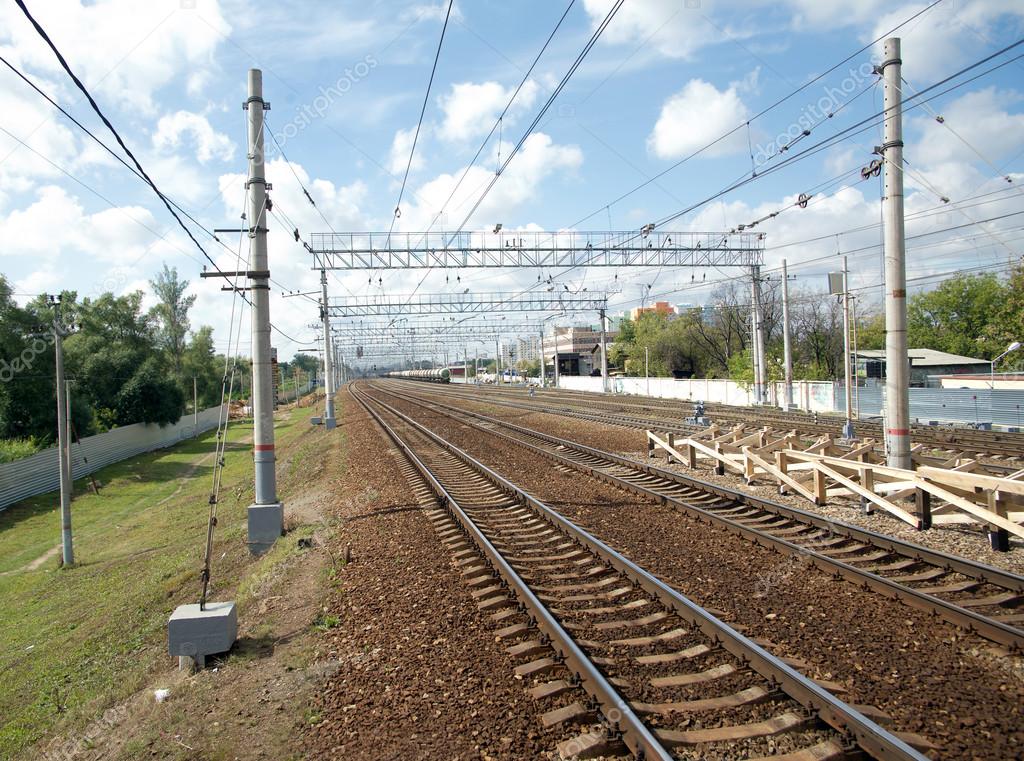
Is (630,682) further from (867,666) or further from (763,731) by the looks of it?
(867,666)

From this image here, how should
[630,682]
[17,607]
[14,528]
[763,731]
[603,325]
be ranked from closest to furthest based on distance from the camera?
1. [763,731]
2. [630,682]
3. [17,607]
4. [14,528]
5. [603,325]

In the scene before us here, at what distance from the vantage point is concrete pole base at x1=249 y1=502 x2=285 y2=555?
11.4m

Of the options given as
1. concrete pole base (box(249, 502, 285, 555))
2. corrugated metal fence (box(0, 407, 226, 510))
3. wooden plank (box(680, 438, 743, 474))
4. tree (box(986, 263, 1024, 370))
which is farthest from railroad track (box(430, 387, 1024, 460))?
tree (box(986, 263, 1024, 370))

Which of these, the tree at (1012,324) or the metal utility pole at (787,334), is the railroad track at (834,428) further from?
the tree at (1012,324)

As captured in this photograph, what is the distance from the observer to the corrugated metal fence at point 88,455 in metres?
27.2

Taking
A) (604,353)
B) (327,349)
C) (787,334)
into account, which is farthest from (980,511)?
(604,353)

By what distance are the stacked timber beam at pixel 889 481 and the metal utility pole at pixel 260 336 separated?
8720mm

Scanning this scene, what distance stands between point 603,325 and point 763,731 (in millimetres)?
47691

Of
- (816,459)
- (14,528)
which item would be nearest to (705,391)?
(816,459)

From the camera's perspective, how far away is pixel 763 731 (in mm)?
4270

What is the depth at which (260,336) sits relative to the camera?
36.9 feet

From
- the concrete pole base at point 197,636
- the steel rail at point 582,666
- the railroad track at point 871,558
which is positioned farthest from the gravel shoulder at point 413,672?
the railroad track at point 871,558

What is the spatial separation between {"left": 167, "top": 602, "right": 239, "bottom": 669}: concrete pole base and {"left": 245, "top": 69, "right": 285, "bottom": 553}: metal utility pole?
4.89 meters

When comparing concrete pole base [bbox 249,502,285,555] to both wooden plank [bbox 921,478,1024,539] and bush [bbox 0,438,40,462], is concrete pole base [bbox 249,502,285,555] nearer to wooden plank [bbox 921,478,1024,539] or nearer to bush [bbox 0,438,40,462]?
wooden plank [bbox 921,478,1024,539]
